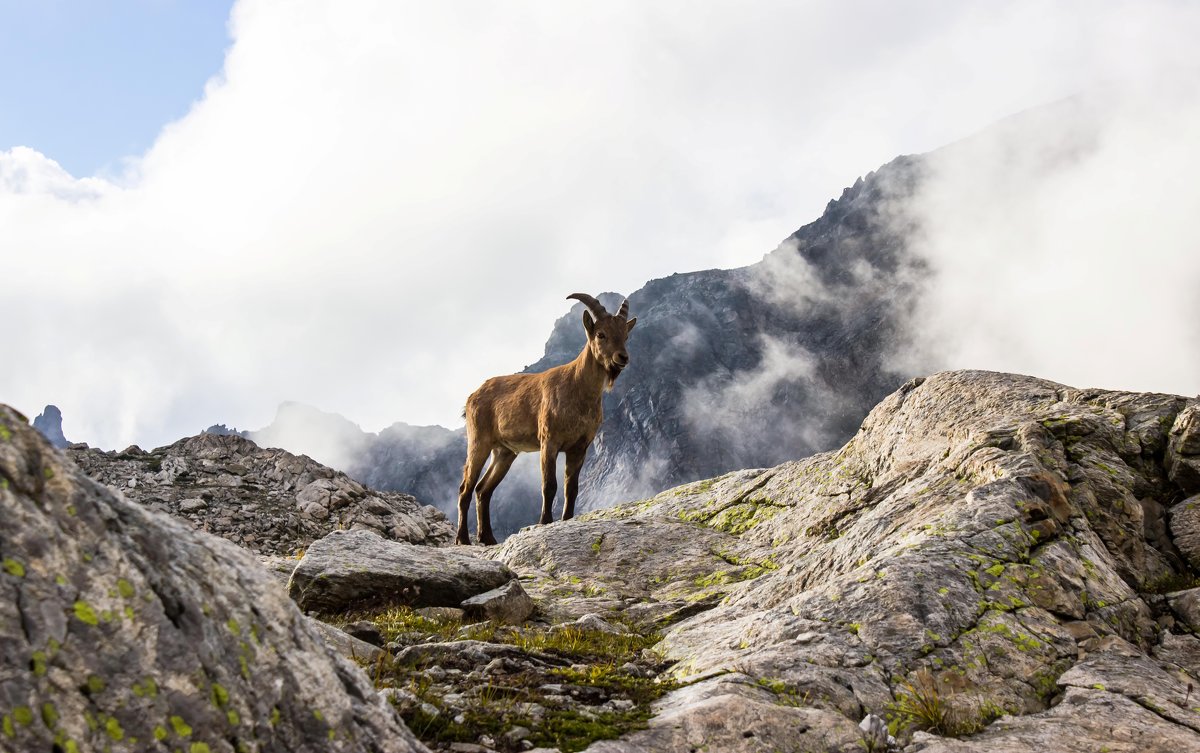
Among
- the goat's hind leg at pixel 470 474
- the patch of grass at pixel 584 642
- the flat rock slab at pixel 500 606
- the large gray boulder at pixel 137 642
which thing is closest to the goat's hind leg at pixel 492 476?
the goat's hind leg at pixel 470 474

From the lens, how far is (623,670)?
6793 millimetres

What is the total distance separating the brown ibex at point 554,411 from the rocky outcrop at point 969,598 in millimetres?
5869

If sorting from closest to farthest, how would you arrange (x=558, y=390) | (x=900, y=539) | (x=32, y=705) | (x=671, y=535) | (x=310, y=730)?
(x=32, y=705) < (x=310, y=730) < (x=900, y=539) < (x=671, y=535) < (x=558, y=390)

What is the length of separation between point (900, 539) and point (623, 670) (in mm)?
3043

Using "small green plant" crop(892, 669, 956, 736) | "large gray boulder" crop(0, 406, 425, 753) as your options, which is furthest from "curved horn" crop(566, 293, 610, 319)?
"large gray boulder" crop(0, 406, 425, 753)

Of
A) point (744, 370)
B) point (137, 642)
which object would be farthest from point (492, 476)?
point (744, 370)

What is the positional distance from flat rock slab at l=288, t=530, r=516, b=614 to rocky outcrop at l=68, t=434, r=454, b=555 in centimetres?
1046

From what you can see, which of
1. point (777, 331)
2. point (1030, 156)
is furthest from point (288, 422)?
point (1030, 156)

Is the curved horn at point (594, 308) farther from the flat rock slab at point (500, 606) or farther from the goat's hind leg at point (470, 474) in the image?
the flat rock slab at point (500, 606)

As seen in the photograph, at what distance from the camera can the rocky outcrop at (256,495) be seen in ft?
69.8

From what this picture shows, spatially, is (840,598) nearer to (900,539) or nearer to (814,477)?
(900,539)

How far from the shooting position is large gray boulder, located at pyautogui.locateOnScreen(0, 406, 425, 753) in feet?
8.30

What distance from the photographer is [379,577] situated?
9.71 m

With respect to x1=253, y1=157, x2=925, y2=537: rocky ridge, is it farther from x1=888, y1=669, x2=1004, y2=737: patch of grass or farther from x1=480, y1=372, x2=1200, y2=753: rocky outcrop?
x1=888, y1=669, x2=1004, y2=737: patch of grass
